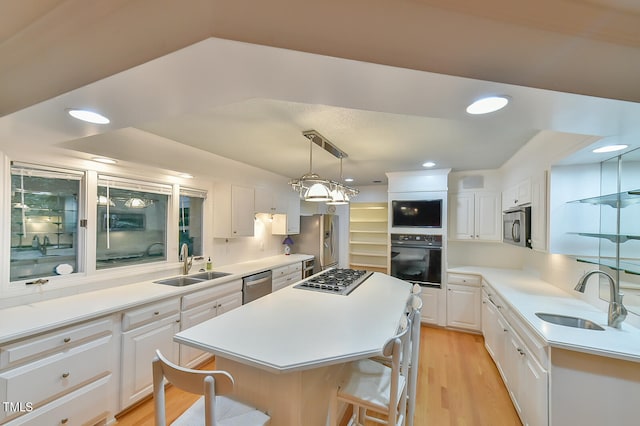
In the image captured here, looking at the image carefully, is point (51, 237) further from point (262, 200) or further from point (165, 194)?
point (262, 200)

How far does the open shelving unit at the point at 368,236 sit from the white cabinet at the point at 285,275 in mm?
1694

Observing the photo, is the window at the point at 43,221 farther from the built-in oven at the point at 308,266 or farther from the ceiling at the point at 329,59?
the built-in oven at the point at 308,266

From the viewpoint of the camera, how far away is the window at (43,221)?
1.90 m

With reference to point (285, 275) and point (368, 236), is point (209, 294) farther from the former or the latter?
point (368, 236)

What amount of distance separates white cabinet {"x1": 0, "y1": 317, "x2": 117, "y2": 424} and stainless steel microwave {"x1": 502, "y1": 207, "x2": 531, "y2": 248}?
387cm

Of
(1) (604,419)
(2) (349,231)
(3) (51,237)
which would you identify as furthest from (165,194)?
(1) (604,419)

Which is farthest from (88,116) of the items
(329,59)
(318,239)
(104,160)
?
(318,239)

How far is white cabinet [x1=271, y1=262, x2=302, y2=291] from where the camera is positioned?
3.93 metres

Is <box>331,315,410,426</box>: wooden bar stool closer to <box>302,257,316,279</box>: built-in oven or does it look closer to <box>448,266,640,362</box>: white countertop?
<box>448,266,640,362</box>: white countertop

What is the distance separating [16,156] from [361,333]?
8.99 feet

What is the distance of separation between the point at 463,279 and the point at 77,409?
427 cm

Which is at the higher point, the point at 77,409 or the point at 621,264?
the point at 621,264

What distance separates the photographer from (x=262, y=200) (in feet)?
13.5

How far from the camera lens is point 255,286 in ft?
11.4
